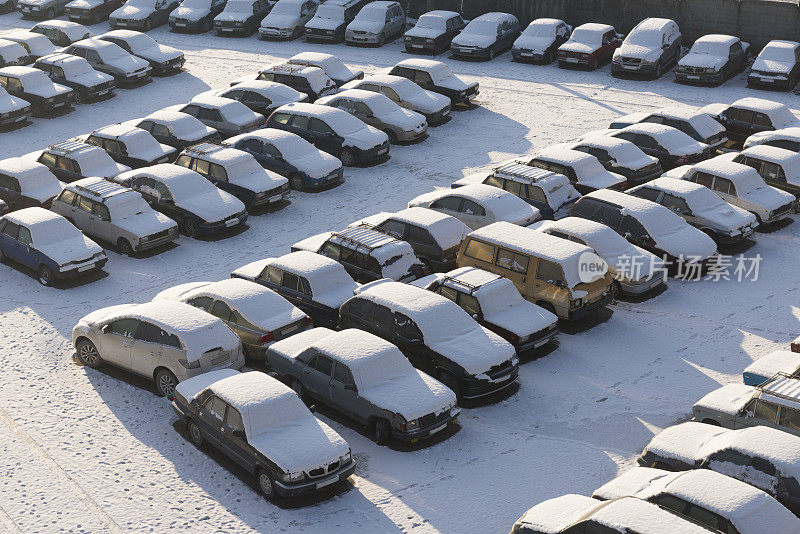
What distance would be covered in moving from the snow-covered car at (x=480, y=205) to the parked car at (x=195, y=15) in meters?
Result: 22.3

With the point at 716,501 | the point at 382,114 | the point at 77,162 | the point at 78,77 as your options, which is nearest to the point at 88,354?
the point at 77,162

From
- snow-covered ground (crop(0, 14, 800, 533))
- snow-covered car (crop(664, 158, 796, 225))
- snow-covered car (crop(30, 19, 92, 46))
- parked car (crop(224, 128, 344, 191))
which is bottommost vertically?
snow-covered ground (crop(0, 14, 800, 533))

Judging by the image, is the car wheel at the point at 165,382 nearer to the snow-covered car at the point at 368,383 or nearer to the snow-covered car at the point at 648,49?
the snow-covered car at the point at 368,383

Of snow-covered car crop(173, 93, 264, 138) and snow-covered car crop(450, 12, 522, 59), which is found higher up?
snow-covered car crop(450, 12, 522, 59)

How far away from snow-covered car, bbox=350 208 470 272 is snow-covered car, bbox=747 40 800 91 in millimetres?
17110

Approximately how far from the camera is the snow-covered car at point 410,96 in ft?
106

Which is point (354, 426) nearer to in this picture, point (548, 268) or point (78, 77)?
point (548, 268)

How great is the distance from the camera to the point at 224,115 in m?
30.7

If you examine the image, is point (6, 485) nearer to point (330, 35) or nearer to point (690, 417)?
point (690, 417)

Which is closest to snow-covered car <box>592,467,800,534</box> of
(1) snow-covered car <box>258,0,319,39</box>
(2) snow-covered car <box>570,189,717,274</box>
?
(2) snow-covered car <box>570,189,717,274</box>

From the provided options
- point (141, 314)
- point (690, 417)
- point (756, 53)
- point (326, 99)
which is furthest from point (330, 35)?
point (690, 417)

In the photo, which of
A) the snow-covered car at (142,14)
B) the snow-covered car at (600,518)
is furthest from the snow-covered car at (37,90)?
the snow-covered car at (600,518)

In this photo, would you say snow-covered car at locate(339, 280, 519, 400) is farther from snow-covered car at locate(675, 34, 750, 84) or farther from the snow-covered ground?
snow-covered car at locate(675, 34, 750, 84)

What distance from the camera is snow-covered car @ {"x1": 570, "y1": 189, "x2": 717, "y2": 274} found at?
22594 mm
